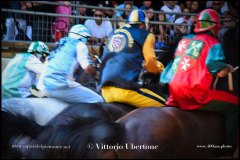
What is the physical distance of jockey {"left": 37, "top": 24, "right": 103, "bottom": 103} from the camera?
507 centimetres

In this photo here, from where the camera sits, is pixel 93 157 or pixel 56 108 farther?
pixel 56 108

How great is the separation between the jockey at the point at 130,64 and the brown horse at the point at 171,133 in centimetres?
40

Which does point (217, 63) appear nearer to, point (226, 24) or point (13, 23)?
point (226, 24)

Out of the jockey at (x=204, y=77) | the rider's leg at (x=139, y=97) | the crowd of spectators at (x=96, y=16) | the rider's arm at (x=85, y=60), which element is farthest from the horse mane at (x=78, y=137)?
the crowd of spectators at (x=96, y=16)


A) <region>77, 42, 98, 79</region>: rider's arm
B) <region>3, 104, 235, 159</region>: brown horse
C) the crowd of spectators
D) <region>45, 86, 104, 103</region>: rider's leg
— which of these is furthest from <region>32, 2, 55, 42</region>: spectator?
<region>3, 104, 235, 159</region>: brown horse

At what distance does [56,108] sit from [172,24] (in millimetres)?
1486

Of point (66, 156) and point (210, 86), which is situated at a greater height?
point (210, 86)

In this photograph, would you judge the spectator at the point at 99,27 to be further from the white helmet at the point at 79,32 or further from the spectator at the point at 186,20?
the spectator at the point at 186,20

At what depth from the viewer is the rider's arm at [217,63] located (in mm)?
4321

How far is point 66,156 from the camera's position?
13.6 feet

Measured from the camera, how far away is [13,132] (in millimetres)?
4355

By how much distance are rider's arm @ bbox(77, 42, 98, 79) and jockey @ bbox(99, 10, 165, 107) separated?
142 millimetres

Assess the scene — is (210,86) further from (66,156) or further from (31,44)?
(31,44)

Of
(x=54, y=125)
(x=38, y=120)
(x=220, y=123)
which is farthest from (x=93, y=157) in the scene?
(x=220, y=123)
